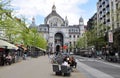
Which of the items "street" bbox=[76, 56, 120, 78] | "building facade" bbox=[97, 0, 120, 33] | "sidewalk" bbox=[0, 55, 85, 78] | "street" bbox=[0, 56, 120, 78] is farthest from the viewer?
"building facade" bbox=[97, 0, 120, 33]

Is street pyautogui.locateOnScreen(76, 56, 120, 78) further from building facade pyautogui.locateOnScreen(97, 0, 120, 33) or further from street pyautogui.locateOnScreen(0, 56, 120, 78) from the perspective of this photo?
building facade pyautogui.locateOnScreen(97, 0, 120, 33)

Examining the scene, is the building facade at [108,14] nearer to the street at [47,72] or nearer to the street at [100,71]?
the street at [100,71]

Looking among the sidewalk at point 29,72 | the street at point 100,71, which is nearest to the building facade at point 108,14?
the street at point 100,71

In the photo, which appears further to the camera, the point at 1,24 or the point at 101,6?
the point at 101,6

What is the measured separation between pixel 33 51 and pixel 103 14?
92.9 feet

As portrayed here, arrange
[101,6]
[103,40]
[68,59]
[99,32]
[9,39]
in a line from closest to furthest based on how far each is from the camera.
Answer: [68,59]
[9,39]
[103,40]
[99,32]
[101,6]

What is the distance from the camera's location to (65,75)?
28016 mm

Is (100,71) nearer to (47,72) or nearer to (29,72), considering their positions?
(47,72)

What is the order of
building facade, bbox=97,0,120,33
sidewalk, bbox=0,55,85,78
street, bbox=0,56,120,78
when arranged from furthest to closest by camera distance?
building facade, bbox=97,0,120,33 → street, bbox=0,56,120,78 → sidewalk, bbox=0,55,85,78

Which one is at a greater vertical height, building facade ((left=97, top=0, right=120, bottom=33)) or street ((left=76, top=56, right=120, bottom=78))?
building facade ((left=97, top=0, right=120, bottom=33))

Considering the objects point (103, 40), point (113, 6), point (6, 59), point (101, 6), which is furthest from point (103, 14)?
point (6, 59)

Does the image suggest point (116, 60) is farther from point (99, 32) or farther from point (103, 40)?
point (99, 32)

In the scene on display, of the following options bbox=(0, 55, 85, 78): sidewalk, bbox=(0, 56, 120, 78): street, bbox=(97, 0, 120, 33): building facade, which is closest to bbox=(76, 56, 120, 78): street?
bbox=(0, 56, 120, 78): street

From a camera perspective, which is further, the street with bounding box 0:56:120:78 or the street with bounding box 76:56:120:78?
the street with bounding box 76:56:120:78
